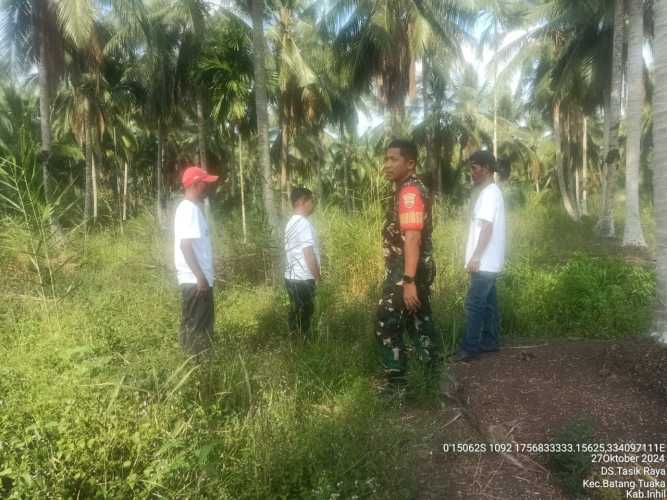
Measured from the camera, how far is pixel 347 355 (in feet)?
11.8

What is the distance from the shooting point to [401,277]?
3.16m

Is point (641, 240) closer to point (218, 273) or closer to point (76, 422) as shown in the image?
point (218, 273)

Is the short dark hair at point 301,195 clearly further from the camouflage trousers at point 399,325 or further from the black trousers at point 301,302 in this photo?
the camouflage trousers at point 399,325

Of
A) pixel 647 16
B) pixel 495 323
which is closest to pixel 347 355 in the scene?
pixel 495 323

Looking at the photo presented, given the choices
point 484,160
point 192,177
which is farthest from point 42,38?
point 484,160

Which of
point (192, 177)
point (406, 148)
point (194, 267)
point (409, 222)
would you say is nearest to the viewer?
point (409, 222)

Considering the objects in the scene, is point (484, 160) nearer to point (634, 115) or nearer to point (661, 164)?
point (661, 164)

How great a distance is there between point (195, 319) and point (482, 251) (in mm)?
2271

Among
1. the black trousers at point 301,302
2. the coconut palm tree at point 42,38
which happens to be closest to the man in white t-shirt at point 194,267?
the black trousers at point 301,302

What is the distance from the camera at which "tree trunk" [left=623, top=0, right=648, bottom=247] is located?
408 inches

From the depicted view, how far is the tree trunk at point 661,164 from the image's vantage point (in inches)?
128

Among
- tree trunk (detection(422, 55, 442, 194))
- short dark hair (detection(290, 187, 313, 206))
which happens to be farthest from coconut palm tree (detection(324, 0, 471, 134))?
short dark hair (detection(290, 187, 313, 206))

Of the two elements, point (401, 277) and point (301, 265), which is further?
point (301, 265)

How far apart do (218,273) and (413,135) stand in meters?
14.1
